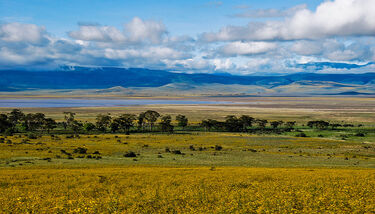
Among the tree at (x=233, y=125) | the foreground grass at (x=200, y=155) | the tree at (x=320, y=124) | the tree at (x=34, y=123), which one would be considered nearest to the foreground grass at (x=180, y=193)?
the foreground grass at (x=200, y=155)

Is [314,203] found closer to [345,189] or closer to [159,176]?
[345,189]

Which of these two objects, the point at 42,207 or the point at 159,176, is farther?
the point at 159,176

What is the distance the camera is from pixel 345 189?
2512 cm

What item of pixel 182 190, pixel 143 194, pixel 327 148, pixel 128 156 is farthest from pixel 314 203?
pixel 327 148

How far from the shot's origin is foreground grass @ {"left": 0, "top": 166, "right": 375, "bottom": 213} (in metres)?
20.1

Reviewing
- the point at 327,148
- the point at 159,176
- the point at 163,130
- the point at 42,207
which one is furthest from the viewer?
the point at 163,130

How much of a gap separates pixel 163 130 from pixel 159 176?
8715cm

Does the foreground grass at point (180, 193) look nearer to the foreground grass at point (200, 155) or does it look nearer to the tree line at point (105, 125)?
the foreground grass at point (200, 155)

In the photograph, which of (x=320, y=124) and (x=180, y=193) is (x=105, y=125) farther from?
(x=180, y=193)

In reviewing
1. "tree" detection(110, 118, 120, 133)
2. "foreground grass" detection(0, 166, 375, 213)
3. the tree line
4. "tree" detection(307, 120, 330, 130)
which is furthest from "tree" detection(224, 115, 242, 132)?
"foreground grass" detection(0, 166, 375, 213)

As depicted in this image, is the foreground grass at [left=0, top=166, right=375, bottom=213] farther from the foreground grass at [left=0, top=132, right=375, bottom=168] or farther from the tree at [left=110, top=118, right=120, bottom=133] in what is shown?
the tree at [left=110, top=118, right=120, bottom=133]

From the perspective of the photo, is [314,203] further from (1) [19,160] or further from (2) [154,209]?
(1) [19,160]

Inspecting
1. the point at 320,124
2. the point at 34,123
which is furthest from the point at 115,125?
the point at 320,124

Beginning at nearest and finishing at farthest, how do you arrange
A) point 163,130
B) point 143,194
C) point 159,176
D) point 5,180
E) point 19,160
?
1. point 143,194
2. point 5,180
3. point 159,176
4. point 19,160
5. point 163,130
